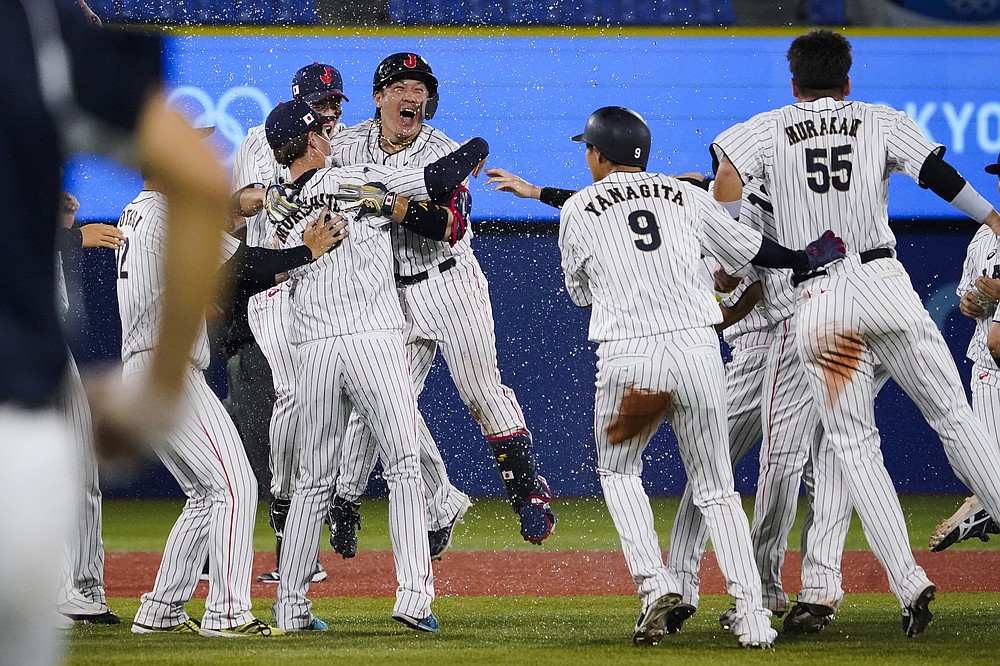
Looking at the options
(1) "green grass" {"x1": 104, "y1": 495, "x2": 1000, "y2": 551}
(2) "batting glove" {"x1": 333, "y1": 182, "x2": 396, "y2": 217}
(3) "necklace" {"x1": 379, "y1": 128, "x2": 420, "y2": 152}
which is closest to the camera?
(2) "batting glove" {"x1": 333, "y1": 182, "x2": 396, "y2": 217}

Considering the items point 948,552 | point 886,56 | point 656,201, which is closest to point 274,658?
point 656,201

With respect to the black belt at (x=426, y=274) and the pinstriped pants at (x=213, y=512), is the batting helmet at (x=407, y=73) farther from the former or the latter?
the pinstriped pants at (x=213, y=512)

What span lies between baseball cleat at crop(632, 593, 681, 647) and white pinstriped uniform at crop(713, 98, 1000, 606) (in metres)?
0.74

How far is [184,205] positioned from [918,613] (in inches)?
151

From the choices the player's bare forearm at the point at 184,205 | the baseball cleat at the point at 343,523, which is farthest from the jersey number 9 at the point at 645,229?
the player's bare forearm at the point at 184,205

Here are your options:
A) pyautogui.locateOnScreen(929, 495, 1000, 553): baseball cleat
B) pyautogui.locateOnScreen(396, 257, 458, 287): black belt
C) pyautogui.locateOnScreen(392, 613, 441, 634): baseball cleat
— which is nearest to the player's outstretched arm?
pyautogui.locateOnScreen(396, 257, 458, 287): black belt

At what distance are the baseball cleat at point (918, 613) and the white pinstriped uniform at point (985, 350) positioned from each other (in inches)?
85.0

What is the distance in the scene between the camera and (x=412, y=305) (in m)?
6.47

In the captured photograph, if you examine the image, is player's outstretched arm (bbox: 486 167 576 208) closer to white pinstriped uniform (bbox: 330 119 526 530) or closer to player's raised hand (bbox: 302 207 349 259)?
white pinstriped uniform (bbox: 330 119 526 530)

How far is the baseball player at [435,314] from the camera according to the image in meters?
6.26

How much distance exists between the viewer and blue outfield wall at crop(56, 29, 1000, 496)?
10727mm

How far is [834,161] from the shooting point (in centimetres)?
497

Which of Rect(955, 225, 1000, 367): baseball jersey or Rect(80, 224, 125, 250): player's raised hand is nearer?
Rect(80, 224, 125, 250): player's raised hand

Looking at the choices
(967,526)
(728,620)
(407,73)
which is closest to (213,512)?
(728,620)
